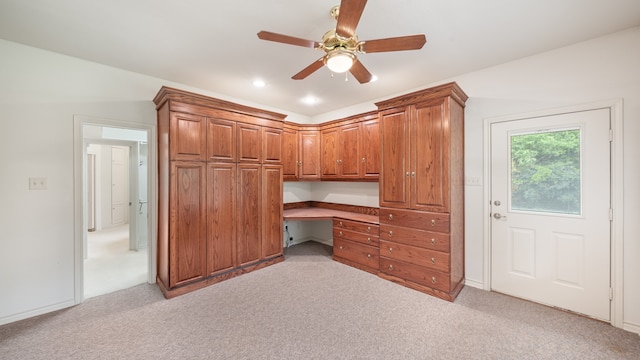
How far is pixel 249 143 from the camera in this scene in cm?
339

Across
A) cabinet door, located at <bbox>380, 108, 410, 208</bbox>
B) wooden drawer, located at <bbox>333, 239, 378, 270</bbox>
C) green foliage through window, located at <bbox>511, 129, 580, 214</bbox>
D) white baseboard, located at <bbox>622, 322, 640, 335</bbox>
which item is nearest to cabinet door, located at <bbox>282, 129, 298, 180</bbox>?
wooden drawer, located at <bbox>333, 239, 378, 270</bbox>

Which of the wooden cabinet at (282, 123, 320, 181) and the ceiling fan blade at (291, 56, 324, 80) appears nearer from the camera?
the ceiling fan blade at (291, 56, 324, 80)

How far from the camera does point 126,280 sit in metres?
3.17

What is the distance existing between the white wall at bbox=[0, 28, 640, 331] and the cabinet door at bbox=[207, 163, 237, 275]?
Answer: 1268 mm

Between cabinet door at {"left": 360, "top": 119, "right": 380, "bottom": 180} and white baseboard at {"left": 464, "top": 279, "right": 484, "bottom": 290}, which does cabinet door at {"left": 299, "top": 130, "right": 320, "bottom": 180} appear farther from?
white baseboard at {"left": 464, "top": 279, "right": 484, "bottom": 290}

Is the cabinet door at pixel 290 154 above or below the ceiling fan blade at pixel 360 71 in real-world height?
below

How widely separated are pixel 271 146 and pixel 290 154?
0.70 metres

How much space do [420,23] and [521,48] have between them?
124cm

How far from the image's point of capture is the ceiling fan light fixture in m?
1.71

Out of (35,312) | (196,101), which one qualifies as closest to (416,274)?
(196,101)

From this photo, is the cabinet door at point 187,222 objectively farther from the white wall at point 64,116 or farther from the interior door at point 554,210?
the interior door at point 554,210

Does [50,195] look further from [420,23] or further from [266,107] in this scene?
[420,23]

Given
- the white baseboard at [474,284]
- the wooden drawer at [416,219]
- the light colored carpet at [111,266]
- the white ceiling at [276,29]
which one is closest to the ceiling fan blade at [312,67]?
the white ceiling at [276,29]

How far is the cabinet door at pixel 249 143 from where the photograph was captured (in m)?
3.30
